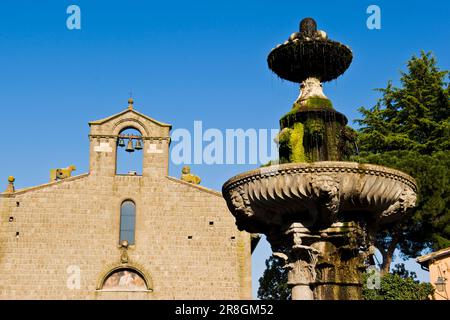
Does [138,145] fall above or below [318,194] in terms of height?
above

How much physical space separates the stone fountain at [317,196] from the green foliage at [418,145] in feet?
41.4

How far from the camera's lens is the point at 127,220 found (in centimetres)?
2614

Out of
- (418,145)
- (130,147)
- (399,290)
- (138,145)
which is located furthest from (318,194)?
(138,145)

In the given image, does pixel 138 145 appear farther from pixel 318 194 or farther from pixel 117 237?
pixel 318 194

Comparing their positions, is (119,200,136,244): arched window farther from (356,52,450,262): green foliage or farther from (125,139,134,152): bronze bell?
(356,52,450,262): green foliage

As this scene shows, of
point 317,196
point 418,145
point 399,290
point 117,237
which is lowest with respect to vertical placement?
point 317,196

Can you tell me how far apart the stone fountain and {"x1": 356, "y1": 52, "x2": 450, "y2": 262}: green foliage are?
1262 cm

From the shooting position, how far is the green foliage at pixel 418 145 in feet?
67.2

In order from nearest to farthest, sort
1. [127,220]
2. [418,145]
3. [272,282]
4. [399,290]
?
[399,290] → [418,145] → [127,220] → [272,282]

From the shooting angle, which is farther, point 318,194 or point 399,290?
point 399,290

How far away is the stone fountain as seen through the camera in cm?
621

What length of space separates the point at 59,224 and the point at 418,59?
54.2 ft

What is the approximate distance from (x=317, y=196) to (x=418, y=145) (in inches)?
717

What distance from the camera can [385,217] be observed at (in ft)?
22.6
